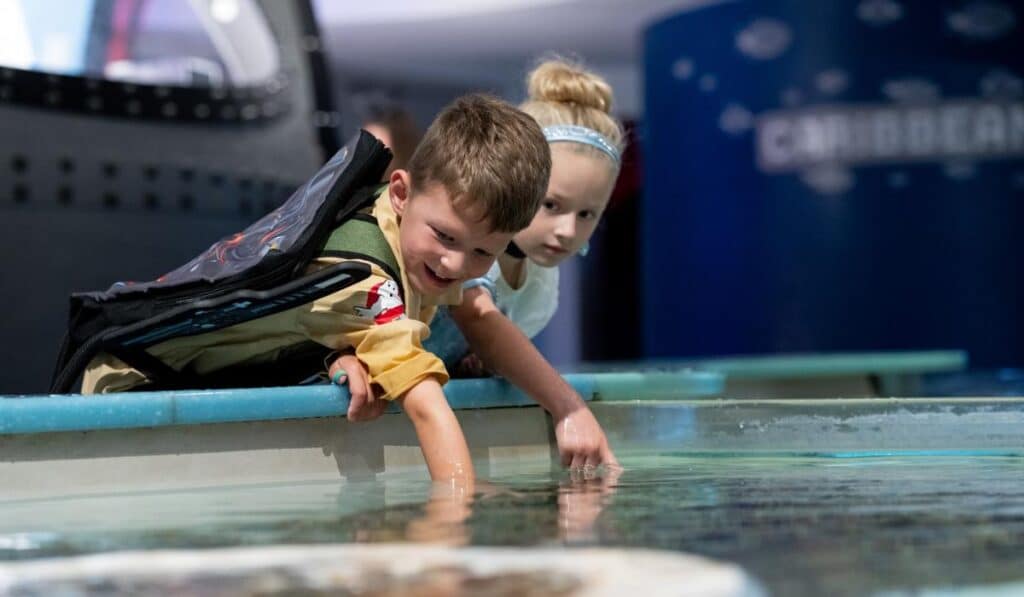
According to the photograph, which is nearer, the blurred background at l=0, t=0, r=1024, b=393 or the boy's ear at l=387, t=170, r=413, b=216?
the boy's ear at l=387, t=170, r=413, b=216

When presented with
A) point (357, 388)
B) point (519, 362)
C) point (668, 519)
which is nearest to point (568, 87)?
point (519, 362)

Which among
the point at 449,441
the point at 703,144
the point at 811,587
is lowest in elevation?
the point at 811,587

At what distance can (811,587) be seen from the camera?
119 centimetres

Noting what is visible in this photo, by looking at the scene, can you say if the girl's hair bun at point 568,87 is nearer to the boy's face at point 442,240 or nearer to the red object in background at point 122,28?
the boy's face at point 442,240

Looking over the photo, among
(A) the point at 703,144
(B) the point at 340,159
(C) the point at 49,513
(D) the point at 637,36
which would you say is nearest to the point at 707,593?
(C) the point at 49,513

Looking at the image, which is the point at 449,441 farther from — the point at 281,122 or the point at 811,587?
the point at 281,122

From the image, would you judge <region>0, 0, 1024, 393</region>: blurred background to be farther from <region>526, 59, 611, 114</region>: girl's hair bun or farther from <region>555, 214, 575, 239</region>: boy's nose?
<region>555, 214, 575, 239</region>: boy's nose

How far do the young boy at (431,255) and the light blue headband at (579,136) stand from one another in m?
0.51

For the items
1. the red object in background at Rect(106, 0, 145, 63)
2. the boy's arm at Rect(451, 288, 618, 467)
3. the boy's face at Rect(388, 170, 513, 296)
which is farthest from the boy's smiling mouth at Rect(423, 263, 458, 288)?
the red object in background at Rect(106, 0, 145, 63)

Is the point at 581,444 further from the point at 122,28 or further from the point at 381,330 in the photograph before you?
the point at 122,28

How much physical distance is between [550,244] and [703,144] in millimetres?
6590

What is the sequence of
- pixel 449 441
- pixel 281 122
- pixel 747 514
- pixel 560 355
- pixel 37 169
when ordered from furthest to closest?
1. pixel 560 355
2. pixel 281 122
3. pixel 37 169
4. pixel 449 441
5. pixel 747 514

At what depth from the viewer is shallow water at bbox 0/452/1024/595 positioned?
4.37ft

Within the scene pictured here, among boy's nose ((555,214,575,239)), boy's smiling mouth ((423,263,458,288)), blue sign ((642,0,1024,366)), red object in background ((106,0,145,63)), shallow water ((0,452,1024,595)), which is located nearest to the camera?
shallow water ((0,452,1024,595))
